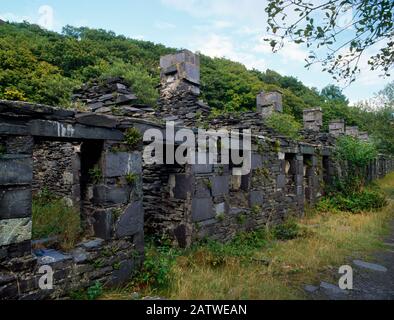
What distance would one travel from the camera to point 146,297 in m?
3.91

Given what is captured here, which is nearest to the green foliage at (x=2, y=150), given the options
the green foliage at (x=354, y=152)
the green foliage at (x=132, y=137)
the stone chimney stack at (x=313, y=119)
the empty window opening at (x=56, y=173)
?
the green foliage at (x=132, y=137)

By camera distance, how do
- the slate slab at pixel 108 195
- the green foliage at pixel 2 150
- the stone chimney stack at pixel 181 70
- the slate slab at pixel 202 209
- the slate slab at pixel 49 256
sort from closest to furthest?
the green foliage at pixel 2 150 → the slate slab at pixel 49 256 → the slate slab at pixel 108 195 → the slate slab at pixel 202 209 → the stone chimney stack at pixel 181 70

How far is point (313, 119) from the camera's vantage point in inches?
612

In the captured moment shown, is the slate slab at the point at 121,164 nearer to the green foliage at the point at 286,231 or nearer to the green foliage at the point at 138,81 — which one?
the green foliage at the point at 286,231

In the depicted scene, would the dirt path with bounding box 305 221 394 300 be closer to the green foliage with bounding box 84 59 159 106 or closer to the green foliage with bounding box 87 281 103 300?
the green foliage with bounding box 87 281 103 300

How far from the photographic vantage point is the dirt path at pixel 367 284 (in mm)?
4395

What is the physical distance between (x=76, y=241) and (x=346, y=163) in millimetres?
13045

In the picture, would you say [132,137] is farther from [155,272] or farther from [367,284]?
[367,284]

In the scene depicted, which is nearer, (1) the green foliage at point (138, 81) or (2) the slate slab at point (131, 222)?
(2) the slate slab at point (131, 222)

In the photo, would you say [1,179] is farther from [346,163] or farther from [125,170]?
[346,163]

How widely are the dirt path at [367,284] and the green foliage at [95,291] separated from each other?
286 cm

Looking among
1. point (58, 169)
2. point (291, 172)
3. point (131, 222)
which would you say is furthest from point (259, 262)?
point (58, 169)

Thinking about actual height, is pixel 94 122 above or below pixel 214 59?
below
